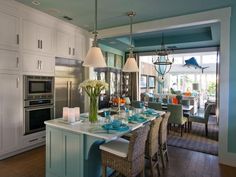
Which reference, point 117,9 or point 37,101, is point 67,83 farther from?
point 117,9

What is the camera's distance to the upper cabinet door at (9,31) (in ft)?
9.96

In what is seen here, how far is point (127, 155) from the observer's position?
1988 millimetres

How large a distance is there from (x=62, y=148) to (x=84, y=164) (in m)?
0.39

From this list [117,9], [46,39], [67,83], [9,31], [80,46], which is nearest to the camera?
[9,31]

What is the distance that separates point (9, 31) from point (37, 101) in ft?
4.80

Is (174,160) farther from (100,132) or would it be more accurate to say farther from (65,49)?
(65,49)

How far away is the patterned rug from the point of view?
3873 mm

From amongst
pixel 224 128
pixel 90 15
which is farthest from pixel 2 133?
pixel 224 128

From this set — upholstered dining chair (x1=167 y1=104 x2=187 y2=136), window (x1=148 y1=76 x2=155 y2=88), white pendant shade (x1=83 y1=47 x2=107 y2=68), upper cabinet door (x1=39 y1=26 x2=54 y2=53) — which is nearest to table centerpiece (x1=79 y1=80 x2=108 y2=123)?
white pendant shade (x1=83 y1=47 x2=107 y2=68)

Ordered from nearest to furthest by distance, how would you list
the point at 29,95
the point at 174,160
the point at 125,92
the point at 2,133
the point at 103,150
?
the point at 103,150 → the point at 2,133 → the point at 174,160 → the point at 29,95 → the point at 125,92

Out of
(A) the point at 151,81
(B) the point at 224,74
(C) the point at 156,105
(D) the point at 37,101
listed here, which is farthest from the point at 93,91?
(A) the point at 151,81

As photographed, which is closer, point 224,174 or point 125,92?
point 224,174

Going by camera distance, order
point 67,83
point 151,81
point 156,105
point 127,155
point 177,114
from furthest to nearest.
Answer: point 151,81, point 156,105, point 177,114, point 67,83, point 127,155

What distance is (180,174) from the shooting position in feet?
9.07
